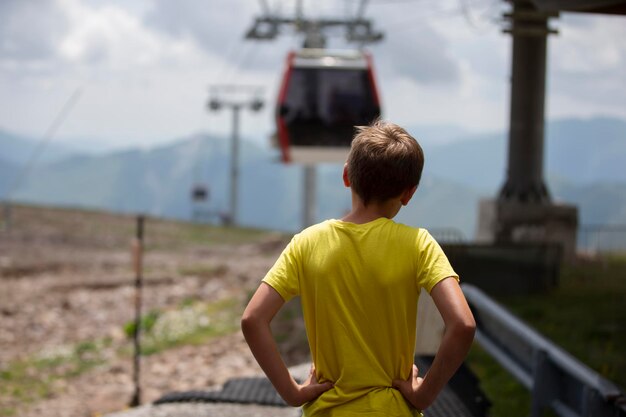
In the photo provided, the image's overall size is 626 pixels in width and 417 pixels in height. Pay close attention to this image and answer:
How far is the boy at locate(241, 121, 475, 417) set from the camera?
9.50ft

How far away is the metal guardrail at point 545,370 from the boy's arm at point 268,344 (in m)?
1.56

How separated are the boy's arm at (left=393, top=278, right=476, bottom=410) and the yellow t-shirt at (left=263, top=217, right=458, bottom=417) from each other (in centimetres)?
10

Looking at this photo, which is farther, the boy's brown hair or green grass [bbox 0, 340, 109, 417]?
green grass [bbox 0, 340, 109, 417]

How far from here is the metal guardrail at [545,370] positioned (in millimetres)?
4309

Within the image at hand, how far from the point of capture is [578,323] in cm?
1122

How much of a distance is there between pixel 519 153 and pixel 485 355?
1080cm

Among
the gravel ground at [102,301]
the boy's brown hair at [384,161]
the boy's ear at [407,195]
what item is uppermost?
the boy's brown hair at [384,161]

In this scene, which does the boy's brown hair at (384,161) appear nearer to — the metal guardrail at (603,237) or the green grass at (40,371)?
the green grass at (40,371)

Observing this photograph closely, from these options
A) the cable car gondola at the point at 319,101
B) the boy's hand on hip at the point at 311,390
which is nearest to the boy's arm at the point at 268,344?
the boy's hand on hip at the point at 311,390

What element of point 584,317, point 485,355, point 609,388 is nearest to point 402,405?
point 609,388

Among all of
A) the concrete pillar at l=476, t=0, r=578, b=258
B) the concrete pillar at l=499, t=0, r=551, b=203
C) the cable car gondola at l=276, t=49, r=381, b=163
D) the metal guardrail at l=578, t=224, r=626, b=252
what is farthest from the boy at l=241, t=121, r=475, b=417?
the cable car gondola at l=276, t=49, r=381, b=163

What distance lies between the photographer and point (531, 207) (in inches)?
774

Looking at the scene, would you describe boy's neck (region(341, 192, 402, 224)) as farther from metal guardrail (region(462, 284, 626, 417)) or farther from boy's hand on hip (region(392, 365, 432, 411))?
metal guardrail (region(462, 284, 626, 417))

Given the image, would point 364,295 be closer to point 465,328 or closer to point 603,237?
point 465,328
